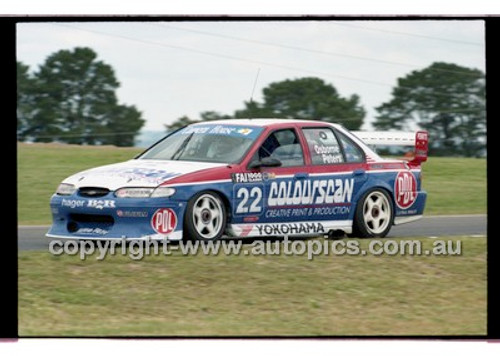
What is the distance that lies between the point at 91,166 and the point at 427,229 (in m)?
6.59

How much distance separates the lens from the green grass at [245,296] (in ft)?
36.8

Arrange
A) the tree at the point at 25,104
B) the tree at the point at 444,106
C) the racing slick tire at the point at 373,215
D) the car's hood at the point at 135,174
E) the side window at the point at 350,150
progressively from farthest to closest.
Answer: the tree at the point at 444,106
the tree at the point at 25,104
the side window at the point at 350,150
the racing slick tire at the point at 373,215
the car's hood at the point at 135,174

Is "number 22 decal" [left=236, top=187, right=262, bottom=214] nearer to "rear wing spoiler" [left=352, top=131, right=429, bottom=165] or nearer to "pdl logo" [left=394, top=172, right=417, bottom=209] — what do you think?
"pdl logo" [left=394, top=172, right=417, bottom=209]

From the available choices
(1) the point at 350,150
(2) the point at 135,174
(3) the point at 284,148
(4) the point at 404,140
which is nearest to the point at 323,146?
(1) the point at 350,150

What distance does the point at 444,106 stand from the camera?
2531 centimetres

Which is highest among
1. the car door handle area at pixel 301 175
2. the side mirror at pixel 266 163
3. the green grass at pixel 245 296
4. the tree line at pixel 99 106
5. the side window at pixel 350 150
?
the tree line at pixel 99 106

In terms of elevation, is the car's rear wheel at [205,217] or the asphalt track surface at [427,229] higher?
the car's rear wheel at [205,217]

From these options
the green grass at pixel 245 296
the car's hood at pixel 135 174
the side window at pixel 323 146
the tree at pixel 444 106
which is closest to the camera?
the green grass at pixel 245 296

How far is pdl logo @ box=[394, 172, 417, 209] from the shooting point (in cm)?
1518

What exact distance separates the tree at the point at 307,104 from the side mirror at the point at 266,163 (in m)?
8.21

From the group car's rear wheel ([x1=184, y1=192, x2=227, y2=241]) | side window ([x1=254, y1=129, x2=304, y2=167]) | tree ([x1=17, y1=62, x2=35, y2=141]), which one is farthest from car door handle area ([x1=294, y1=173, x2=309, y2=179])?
tree ([x1=17, y1=62, x2=35, y2=141])

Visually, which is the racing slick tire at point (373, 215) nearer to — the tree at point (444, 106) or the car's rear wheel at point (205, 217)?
the car's rear wheel at point (205, 217)

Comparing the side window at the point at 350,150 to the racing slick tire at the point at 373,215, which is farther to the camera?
the side window at the point at 350,150

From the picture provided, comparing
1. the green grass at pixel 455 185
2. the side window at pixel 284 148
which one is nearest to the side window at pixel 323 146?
the side window at pixel 284 148
